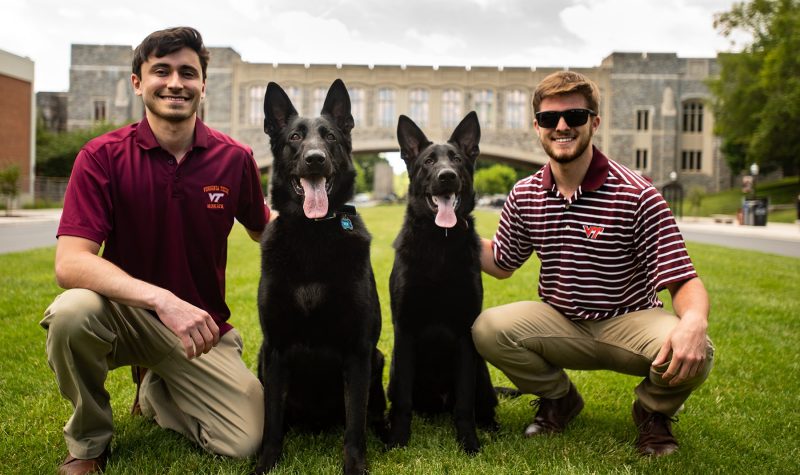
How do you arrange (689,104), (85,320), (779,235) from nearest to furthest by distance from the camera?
(85,320) → (779,235) → (689,104)

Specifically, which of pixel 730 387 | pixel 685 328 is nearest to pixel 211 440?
pixel 685 328

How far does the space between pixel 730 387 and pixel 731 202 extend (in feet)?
119

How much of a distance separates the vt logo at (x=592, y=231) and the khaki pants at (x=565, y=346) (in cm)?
45

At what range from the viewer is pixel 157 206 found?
2797mm

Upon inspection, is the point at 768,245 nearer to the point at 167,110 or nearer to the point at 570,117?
the point at 570,117

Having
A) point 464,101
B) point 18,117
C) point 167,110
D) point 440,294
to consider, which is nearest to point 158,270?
point 167,110

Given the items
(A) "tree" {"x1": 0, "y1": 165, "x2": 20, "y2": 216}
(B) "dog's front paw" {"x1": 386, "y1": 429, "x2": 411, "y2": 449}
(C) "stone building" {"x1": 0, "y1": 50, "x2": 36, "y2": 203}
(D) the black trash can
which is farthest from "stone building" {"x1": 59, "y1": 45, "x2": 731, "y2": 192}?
(B) "dog's front paw" {"x1": 386, "y1": 429, "x2": 411, "y2": 449}

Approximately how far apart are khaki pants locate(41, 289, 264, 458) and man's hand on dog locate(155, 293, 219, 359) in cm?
29

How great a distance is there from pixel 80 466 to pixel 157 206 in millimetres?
1181

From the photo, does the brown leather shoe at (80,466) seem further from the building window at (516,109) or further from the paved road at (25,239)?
the building window at (516,109)

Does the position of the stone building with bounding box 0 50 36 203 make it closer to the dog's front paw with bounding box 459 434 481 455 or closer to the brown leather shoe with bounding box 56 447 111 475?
the brown leather shoe with bounding box 56 447 111 475

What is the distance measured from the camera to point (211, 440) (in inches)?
110

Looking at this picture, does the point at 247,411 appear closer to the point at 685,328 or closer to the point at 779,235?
the point at 685,328

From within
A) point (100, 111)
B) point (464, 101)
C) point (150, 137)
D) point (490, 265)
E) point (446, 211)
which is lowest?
point (490, 265)
